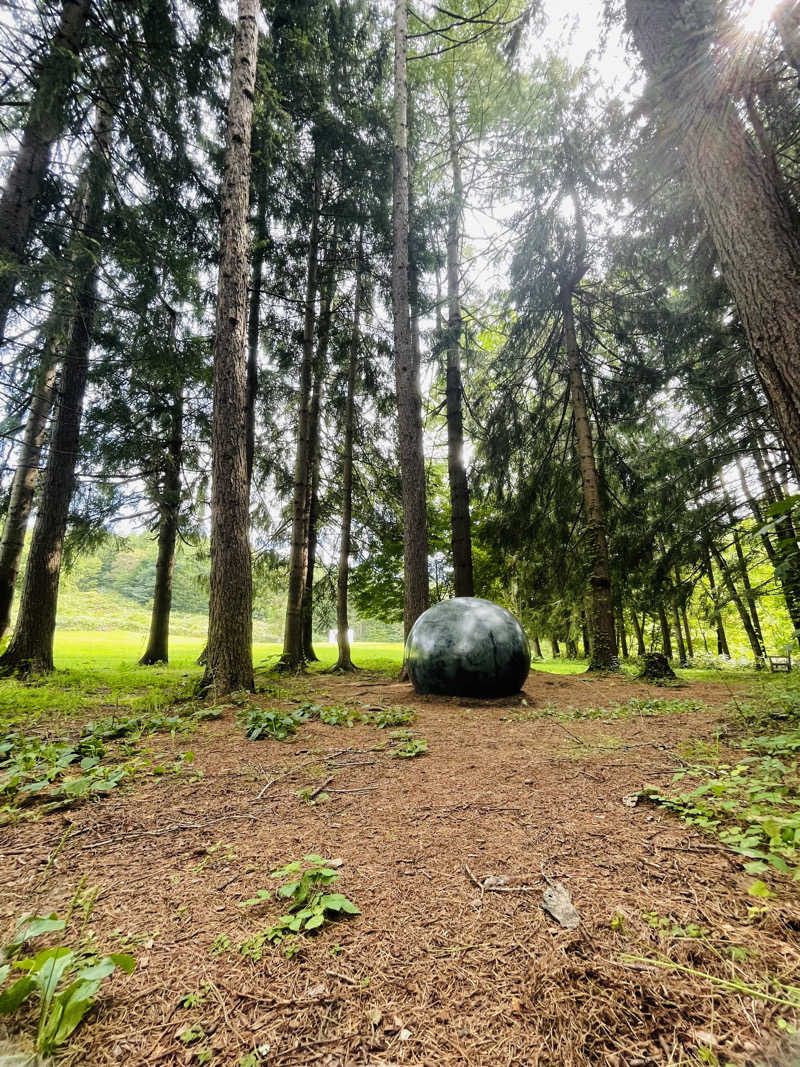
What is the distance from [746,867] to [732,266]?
4.13m

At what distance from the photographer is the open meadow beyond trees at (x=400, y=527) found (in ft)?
3.90

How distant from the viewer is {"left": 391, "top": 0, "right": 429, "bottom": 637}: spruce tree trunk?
286 inches

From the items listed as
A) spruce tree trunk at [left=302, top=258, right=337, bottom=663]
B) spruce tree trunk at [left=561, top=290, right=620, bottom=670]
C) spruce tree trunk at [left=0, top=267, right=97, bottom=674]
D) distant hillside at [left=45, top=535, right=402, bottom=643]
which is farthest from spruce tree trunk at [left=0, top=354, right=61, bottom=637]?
distant hillside at [left=45, top=535, right=402, bottom=643]

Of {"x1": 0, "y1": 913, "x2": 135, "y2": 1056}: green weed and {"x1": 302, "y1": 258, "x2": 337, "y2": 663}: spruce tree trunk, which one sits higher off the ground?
{"x1": 302, "y1": 258, "x2": 337, "y2": 663}: spruce tree trunk

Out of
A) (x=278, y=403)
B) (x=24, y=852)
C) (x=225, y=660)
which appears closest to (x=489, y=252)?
(x=278, y=403)

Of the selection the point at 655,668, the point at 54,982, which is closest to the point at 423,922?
the point at 54,982

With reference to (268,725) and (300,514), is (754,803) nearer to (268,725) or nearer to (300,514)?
(268,725)

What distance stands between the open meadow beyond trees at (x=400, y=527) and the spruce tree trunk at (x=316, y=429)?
5.6 inches

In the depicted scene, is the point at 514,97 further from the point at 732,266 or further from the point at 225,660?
the point at 225,660

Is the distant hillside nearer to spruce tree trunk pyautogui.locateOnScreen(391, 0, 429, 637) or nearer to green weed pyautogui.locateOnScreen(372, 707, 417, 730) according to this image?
spruce tree trunk pyautogui.locateOnScreen(391, 0, 429, 637)

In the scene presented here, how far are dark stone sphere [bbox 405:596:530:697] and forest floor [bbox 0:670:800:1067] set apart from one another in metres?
2.46

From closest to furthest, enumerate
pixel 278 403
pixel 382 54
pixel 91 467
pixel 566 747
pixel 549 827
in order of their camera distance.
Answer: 1. pixel 549 827
2. pixel 566 747
3. pixel 91 467
4. pixel 382 54
5. pixel 278 403

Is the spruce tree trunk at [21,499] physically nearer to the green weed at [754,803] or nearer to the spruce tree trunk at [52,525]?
the spruce tree trunk at [52,525]

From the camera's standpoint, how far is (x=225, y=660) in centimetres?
514
